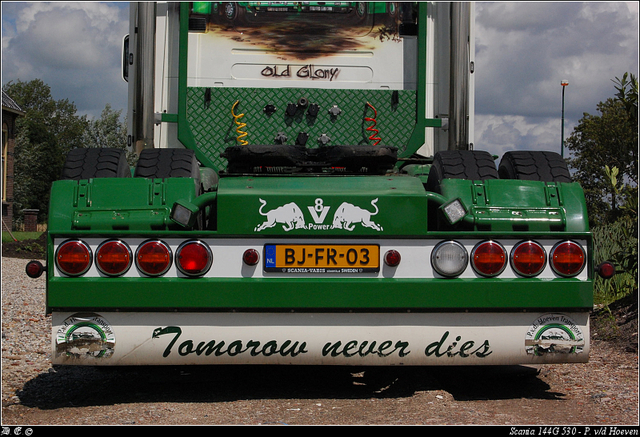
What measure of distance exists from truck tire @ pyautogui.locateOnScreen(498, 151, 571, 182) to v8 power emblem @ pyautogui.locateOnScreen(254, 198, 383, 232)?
122 cm

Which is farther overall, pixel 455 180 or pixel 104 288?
pixel 455 180

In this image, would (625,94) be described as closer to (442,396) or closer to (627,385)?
(627,385)

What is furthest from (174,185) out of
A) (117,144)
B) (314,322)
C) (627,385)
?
(117,144)

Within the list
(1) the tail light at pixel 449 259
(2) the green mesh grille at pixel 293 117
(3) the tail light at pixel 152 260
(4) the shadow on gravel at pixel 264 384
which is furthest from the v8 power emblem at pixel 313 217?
(2) the green mesh grille at pixel 293 117

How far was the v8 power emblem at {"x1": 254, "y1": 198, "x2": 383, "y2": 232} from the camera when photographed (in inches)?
143

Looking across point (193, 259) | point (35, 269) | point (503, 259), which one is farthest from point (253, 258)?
point (503, 259)

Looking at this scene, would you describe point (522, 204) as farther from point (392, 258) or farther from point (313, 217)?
point (313, 217)

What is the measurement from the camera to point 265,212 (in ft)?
11.9

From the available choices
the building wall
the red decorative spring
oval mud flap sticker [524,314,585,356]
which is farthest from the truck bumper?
the building wall

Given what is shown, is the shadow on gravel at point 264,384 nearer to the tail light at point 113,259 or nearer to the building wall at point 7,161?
the tail light at point 113,259

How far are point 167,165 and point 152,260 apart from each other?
2.70ft

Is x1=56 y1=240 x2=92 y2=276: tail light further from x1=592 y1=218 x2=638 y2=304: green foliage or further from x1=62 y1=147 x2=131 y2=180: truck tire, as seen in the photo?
x1=592 y1=218 x2=638 y2=304: green foliage

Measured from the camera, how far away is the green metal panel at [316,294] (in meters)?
3.57

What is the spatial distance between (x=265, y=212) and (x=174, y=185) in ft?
1.80
